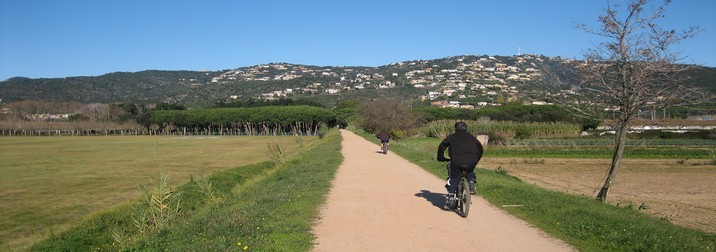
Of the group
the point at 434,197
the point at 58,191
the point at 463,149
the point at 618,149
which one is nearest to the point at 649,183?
the point at 618,149

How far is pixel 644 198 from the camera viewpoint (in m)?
18.9

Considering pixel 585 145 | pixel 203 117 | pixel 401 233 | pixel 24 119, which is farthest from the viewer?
pixel 24 119

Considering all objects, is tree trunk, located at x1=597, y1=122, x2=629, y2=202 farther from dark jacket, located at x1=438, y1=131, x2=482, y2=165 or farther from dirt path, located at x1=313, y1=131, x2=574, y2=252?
dark jacket, located at x1=438, y1=131, x2=482, y2=165

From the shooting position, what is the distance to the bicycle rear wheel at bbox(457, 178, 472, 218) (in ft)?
33.5

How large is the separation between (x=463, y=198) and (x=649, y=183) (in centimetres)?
1834

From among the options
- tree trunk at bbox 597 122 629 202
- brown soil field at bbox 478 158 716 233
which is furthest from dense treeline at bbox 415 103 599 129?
tree trunk at bbox 597 122 629 202

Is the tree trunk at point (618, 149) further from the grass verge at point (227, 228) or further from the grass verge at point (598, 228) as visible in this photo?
the grass verge at point (227, 228)

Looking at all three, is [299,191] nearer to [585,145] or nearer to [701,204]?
[701,204]

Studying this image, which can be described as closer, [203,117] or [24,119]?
[203,117]

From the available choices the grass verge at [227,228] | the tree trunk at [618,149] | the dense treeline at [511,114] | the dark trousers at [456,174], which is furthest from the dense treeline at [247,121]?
the dark trousers at [456,174]

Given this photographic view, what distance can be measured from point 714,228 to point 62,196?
78.3 ft

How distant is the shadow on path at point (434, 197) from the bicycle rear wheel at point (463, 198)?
798 millimetres

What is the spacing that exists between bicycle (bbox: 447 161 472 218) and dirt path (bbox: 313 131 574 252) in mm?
180

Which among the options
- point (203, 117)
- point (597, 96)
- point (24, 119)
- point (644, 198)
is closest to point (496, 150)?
point (644, 198)
